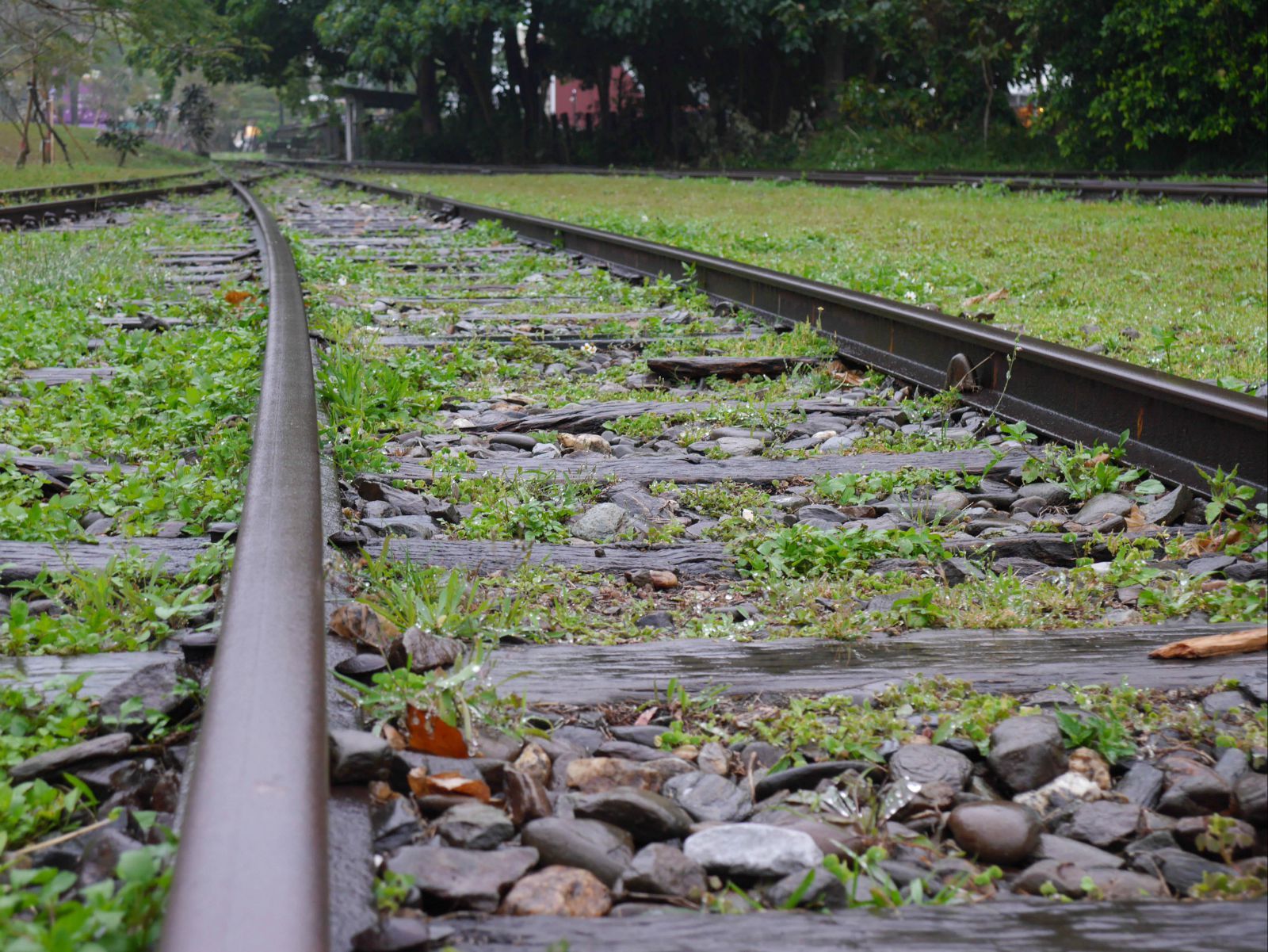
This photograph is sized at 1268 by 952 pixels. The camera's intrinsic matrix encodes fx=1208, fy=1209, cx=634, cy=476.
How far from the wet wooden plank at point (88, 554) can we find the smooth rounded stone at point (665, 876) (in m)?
1.24

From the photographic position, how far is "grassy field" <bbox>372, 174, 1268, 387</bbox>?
213 inches

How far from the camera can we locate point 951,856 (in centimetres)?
150

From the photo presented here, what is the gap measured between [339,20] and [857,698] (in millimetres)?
33629

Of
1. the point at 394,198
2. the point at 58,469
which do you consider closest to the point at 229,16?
the point at 394,198

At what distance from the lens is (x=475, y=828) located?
4.90ft

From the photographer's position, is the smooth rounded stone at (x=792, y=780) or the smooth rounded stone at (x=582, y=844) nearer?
the smooth rounded stone at (x=582, y=844)

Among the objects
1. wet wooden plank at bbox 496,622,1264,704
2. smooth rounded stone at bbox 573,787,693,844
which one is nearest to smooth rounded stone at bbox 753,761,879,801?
smooth rounded stone at bbox 573,787,693,844

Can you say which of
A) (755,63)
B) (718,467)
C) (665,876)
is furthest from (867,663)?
(755,63)

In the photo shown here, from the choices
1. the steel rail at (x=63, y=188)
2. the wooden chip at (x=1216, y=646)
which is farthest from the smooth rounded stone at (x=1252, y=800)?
the steel rail at (x=63, y=188)

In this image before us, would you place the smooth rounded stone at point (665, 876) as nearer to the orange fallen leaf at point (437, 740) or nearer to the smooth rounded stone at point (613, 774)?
the smooth rounded stone at point (613, 774)

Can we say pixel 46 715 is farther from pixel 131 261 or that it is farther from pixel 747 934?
pixel 131 261

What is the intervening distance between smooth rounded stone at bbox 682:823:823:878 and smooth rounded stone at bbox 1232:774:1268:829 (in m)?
0.58

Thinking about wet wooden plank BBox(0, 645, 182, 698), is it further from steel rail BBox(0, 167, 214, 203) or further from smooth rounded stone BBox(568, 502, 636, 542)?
steel rail BBox(0, 167, 214, 203)

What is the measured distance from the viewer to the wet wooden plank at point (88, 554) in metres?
2.33
